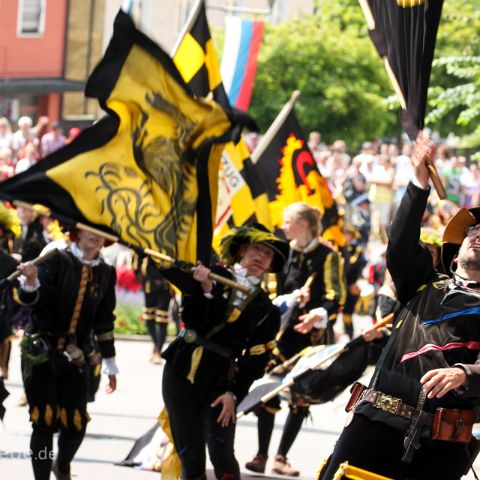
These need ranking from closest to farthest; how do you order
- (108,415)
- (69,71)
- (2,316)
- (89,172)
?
(89,172)
(2,316)
(108,415)
(69,71)

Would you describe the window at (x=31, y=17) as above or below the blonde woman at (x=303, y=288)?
below

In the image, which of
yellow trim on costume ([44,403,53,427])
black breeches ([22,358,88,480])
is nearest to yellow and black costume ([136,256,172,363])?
black breeches ([22,358,88,480])

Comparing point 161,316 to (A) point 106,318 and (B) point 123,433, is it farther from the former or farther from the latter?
(A) point 106,318

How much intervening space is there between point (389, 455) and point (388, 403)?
0.22 metres

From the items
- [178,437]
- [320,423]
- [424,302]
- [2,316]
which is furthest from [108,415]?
[424,302]

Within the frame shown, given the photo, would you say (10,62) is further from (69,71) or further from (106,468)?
(106,468)

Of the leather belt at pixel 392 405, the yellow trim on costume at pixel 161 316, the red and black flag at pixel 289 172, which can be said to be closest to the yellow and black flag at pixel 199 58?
the red and black flag at pixel 289 172

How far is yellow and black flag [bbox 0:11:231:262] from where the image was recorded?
7.76 metres

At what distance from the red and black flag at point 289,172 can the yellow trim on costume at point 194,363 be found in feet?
17.6

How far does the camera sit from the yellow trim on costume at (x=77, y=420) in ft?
29.7

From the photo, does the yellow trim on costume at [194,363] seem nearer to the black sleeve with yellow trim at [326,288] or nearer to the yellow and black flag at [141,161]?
the yellow and black flag at [141,161]

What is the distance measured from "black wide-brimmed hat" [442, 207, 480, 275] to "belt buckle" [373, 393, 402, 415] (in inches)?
29.9

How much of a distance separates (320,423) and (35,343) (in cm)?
489

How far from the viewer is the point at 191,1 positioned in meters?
41.4
